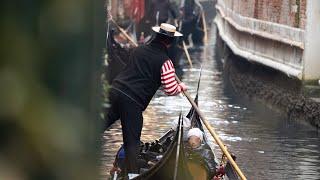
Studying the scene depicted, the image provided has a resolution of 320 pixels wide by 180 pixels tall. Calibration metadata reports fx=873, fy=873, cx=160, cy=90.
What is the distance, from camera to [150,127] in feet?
29.2

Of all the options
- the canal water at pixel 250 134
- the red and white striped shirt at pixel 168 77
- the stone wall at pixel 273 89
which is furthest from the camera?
the stone wall at pixel 273 89

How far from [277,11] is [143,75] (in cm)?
624

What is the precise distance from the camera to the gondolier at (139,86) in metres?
4.88

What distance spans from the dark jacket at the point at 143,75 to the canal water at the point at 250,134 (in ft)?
1.40

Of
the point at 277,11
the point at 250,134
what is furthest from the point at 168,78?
the point at 277,11

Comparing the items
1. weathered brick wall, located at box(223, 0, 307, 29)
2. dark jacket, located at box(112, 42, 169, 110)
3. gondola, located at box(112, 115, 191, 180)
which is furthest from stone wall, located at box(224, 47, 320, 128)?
gondola, located at box(112, 115, 191, 180)

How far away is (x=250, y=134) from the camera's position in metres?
8.87

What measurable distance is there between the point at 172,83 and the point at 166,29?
340mm

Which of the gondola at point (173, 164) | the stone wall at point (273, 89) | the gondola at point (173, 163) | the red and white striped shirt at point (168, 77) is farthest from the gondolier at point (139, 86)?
the stone wall at point (273, 89)

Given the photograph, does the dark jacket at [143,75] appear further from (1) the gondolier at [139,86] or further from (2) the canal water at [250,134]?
(2) the canal water at [250,134]

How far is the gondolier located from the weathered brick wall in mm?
4619

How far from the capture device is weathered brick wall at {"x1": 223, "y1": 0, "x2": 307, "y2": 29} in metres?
9.61

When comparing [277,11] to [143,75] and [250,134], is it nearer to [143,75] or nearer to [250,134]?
[250,134]

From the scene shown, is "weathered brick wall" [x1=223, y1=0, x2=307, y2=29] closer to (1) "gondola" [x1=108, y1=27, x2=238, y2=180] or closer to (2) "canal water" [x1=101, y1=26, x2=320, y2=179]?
(2) "canal water" [x1=101, y1=26, x2=320, y2=179]
